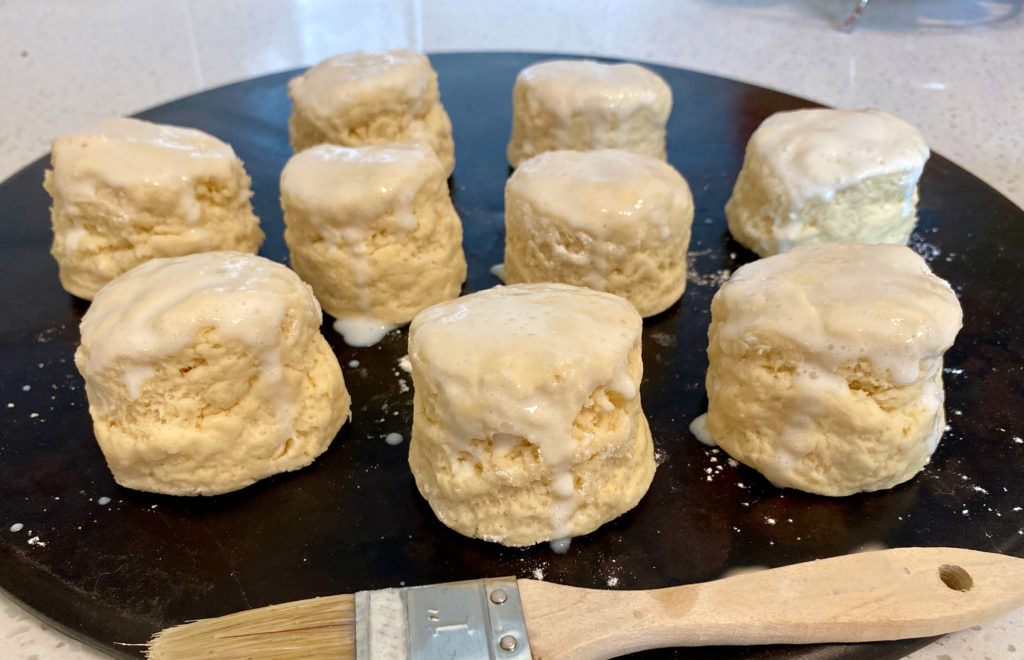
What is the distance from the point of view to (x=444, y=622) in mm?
1009

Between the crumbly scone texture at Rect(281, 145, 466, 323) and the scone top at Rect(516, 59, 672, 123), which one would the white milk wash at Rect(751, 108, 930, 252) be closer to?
the scone top at Rect(516, 59, 672, 123)

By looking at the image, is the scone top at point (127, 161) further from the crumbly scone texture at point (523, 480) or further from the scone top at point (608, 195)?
the crumbly scone texture at point (523, 480)

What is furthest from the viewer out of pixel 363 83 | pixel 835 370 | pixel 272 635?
pixel 363 83

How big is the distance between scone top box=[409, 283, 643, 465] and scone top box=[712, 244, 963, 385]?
7.9 inches

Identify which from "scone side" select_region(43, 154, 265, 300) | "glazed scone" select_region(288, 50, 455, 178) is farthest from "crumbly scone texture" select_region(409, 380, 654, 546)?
"glazed scone" select_region(288, 50, 455, 178)

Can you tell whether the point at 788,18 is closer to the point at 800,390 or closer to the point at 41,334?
the point at 800,390

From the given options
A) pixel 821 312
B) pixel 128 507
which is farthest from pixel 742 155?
pixel 128 507

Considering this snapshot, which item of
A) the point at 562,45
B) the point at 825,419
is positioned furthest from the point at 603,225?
the point at 562,45

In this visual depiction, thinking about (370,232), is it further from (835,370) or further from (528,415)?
(835,370)

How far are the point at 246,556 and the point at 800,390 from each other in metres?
0.85

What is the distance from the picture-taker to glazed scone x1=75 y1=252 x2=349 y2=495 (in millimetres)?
1228

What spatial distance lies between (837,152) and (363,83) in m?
1.04

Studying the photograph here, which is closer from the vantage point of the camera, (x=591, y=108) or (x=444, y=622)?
(x=444, y=622)

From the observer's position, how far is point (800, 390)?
1235 mm
